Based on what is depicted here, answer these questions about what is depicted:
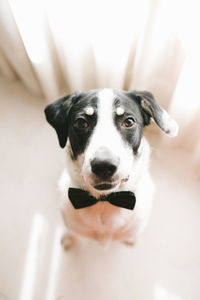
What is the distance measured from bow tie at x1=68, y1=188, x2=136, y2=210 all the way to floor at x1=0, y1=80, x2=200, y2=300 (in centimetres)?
67

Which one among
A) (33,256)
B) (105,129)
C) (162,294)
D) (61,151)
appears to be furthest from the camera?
(61,151)

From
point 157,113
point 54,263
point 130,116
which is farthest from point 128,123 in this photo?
point 54,263

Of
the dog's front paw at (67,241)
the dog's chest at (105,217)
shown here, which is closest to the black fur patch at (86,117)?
the dog's chest at (105,217)

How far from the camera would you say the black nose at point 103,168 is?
2.47 feet

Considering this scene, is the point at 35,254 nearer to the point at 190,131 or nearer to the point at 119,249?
the point at 119,249

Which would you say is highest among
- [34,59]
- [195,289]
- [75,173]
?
[34,59]

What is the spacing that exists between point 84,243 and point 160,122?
1027mm

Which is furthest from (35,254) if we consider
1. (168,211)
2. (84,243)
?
(168,211)

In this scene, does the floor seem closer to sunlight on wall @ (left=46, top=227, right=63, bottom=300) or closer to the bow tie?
sunlight on wall @ (left=46, top=227, right=63, bottom=300)

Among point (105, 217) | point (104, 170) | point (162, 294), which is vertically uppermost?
point (104, 170)

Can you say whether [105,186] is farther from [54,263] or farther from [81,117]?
[54,263]

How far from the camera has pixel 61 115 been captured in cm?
100

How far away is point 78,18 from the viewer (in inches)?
45.7

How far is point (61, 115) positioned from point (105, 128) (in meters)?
0.24
